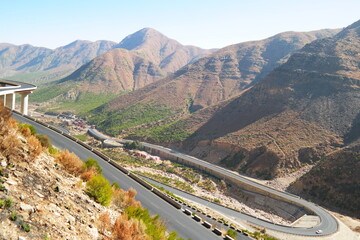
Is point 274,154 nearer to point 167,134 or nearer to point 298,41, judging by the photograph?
point 167,134

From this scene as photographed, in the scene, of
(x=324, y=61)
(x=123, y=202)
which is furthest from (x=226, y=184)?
(x=324, y=61)

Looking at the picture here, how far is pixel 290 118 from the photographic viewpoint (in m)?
71.8

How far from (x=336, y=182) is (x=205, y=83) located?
93.1m

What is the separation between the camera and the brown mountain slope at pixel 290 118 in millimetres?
62094

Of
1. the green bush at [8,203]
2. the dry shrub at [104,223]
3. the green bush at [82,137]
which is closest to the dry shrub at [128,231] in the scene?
the dry shrub at [104,223]

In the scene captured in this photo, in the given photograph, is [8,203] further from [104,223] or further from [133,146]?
[133,146]

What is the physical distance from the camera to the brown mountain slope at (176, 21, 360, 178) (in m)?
62.1

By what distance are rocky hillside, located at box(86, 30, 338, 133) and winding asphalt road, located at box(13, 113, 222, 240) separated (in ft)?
242

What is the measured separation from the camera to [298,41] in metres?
174

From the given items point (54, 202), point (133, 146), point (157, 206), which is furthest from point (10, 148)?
point (133, 146)

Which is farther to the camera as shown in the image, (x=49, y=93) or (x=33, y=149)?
(x=49, y=93)

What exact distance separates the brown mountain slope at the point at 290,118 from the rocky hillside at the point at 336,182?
5908 mm

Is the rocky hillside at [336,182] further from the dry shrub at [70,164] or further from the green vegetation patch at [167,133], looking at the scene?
the dry shrub at [70,164]

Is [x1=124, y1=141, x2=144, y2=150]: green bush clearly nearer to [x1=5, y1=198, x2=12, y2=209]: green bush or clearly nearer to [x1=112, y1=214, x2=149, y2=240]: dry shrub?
[x1=112, y1=214, x2=149, y2=240]: dry shrub
